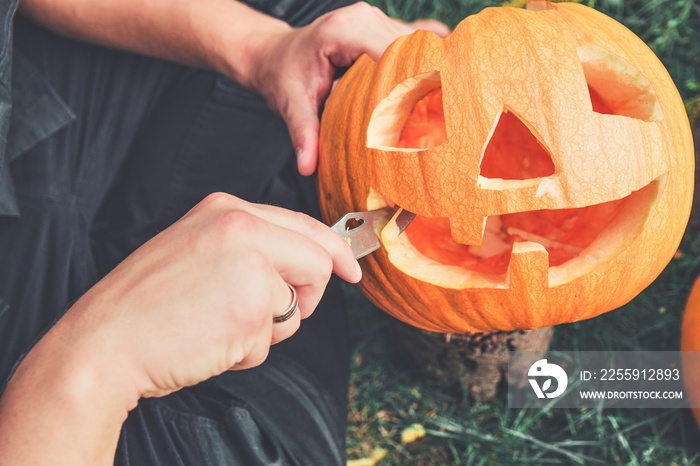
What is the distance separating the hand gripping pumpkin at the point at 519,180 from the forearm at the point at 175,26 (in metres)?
0.34

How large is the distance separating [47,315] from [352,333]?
1.16 meters

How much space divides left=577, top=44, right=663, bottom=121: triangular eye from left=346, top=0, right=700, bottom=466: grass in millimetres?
1062

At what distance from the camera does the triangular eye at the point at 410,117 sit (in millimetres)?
1199

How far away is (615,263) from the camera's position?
116 cm

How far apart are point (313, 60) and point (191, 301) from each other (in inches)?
31.7

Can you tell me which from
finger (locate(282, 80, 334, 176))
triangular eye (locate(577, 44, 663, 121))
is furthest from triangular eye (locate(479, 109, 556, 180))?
finger (locate(282, 80, 334, 176))

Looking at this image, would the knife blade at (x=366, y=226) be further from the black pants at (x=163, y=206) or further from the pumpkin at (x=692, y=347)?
the pumpkin at (x=692, y=347)

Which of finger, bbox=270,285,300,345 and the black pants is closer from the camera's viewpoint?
finger, bbox=270,285,300,345

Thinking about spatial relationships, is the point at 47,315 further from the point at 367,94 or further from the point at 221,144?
the point at 367,94

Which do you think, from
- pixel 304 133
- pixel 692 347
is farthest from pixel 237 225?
pixel 692 347

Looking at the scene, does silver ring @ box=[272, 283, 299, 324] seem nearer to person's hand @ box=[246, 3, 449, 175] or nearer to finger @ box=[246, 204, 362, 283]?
finger @ box=[246, 204, 362, 283]

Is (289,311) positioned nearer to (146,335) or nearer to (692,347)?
(146,335)

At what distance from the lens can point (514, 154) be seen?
1.50 m

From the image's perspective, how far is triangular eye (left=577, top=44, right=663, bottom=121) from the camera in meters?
1.15
